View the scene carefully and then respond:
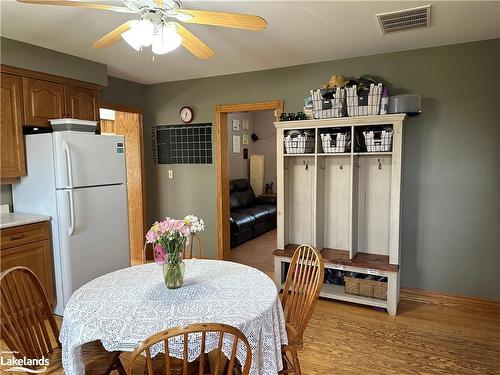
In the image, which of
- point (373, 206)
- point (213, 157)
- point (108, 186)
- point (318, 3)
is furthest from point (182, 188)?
point (318, 3)

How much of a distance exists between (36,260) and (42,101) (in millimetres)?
1425

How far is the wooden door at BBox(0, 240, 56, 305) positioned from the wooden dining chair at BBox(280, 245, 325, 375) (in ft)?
7.08

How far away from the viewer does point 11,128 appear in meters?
2.96

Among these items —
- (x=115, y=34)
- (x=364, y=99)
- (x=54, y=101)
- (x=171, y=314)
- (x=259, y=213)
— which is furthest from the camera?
(x=259, y=213)

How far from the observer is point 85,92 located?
3.59 metres

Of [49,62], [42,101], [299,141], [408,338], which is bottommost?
[408,338]

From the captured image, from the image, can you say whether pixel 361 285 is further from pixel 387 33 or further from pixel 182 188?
pixel 182 188

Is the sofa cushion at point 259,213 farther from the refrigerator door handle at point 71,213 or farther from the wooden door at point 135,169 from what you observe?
the refrigerator door handle at point 71,213

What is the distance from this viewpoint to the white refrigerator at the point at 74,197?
2.95 meters

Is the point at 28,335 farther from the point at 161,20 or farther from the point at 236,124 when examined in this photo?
the point at 236,124

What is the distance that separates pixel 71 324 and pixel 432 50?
3.45 m

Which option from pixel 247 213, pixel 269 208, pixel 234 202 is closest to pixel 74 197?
pixel 247 213

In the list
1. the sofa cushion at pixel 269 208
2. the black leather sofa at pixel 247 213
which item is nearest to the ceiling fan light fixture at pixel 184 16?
the black leather sofa at pixel 247 213

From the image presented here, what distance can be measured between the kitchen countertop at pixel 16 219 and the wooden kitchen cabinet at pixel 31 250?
4 centimetres
